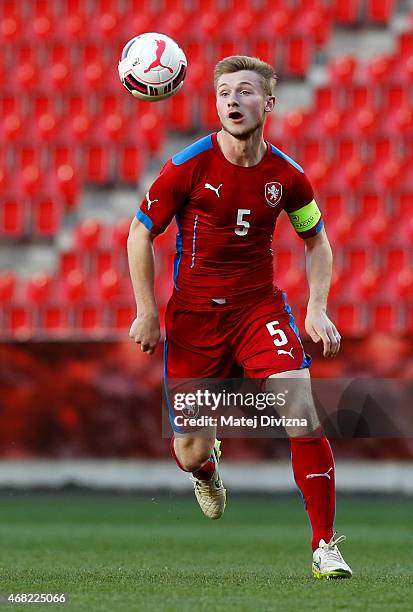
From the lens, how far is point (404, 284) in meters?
11.3

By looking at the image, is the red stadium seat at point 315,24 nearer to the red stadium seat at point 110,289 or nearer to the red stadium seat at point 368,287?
the red stadium seat at point 368,287

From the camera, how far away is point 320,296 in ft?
16.1

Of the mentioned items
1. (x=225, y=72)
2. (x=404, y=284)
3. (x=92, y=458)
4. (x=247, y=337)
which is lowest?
(x=92, y=458)

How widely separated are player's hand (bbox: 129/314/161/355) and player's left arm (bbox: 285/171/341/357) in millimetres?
593

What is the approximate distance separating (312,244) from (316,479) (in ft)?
3.25

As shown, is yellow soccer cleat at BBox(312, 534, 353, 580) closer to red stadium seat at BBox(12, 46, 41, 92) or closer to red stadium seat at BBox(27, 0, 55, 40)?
red stadium seat at BBox(12, 46, 41, 92)

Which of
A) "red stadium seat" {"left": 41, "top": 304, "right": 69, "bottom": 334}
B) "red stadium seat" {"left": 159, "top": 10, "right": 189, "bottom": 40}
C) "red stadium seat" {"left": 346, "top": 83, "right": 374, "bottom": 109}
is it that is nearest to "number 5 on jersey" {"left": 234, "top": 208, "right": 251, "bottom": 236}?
"red stadium seat" {"left": 41, "top": 304, "right": 69, "bottom": 334}

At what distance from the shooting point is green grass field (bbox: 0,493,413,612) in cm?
406

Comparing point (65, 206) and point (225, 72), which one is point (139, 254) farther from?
point (65, 206)

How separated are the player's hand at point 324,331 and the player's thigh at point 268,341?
0.25 ft

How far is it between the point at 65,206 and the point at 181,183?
8.18 metres

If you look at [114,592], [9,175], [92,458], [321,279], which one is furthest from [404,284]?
[114,592]

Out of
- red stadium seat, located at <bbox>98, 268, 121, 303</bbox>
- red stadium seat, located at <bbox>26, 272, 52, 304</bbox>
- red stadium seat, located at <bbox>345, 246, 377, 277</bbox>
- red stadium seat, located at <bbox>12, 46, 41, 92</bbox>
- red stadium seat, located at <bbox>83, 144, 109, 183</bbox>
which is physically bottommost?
red stadium seat, located at <bbox>26, 272, 52, 304</bbox>

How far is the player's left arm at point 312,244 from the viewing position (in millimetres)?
4844
